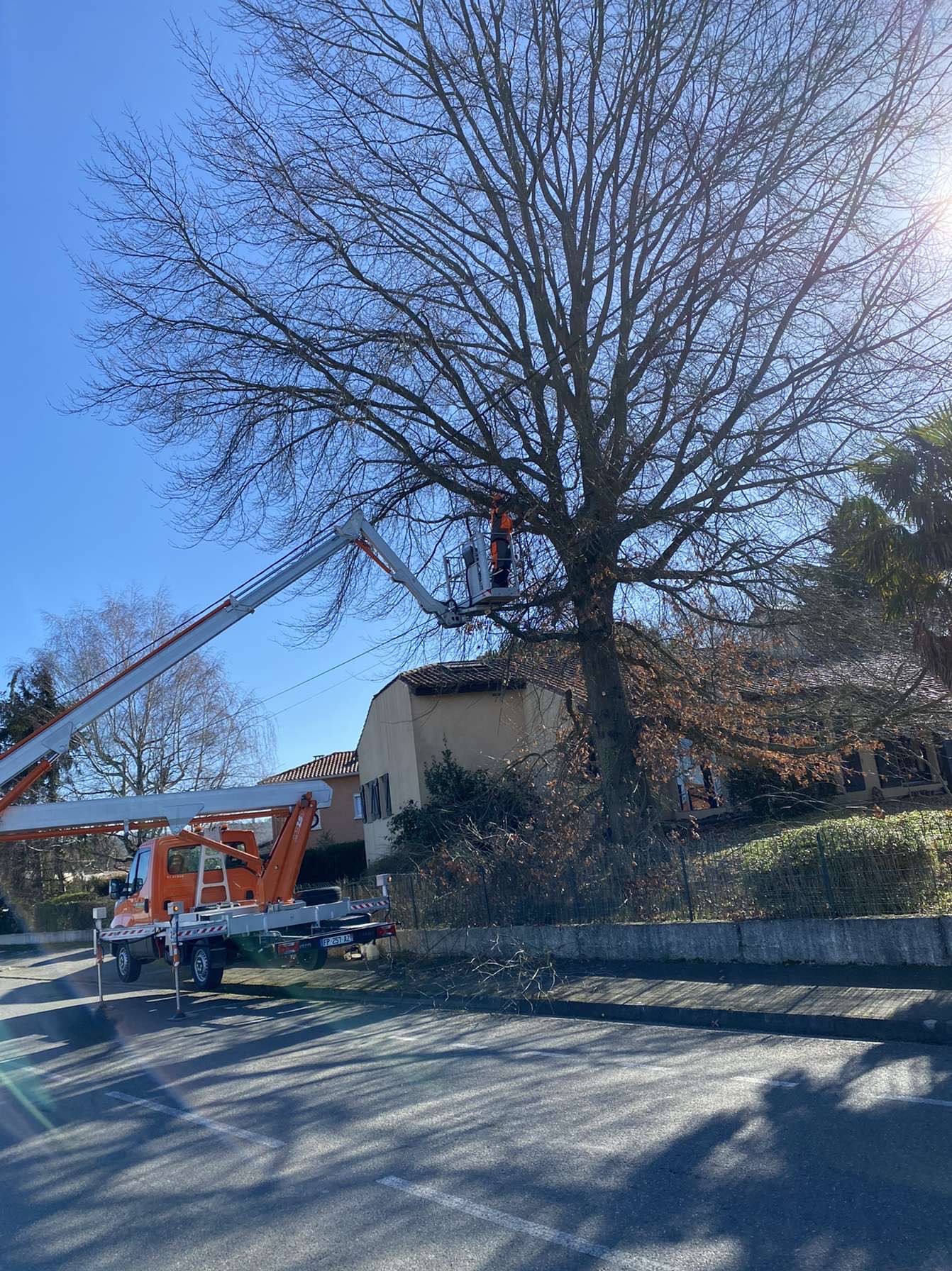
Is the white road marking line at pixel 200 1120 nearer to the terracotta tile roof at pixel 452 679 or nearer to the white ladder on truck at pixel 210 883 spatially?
the white ladder on truck at pixel 210 883

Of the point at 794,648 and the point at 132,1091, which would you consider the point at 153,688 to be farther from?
the point at 132,1091

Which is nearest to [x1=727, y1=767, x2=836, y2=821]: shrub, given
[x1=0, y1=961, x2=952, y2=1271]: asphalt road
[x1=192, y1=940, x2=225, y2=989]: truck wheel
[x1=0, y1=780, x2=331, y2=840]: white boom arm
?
[x1=0, y1=780, x2=331, y2=840]: white boom arm

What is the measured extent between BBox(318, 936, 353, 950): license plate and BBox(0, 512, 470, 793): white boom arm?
14.5ft

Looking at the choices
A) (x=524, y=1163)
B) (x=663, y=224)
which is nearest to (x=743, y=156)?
(x=663, y=224)

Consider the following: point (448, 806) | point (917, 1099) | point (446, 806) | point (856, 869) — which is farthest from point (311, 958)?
point (917, 1099)

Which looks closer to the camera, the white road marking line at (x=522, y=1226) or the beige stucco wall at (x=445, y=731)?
the white road marking line at (x=522, y=1226)

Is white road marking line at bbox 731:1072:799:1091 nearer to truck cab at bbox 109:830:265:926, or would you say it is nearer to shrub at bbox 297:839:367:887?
truck cab at bbox 109:830:265:926

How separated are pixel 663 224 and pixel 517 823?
29.4ft

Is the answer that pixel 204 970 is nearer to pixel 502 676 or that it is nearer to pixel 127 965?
pixel 127 965

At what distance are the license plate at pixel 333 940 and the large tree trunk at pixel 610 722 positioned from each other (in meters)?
3.96

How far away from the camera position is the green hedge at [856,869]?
10531 millimetres

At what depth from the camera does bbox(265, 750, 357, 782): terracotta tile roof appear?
1722 inches

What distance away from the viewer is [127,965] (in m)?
18.9

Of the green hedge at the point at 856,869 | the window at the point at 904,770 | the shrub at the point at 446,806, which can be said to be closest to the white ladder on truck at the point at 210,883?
the shrub at the point at 446,806
